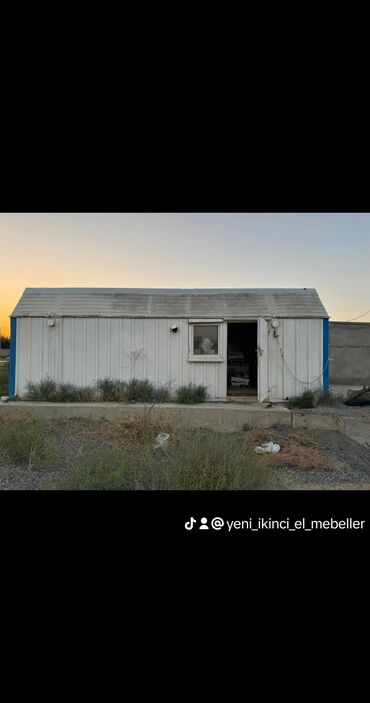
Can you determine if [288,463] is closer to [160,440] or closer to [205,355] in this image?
[160,440]

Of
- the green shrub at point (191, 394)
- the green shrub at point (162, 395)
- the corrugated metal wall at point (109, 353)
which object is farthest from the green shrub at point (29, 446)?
the green shrub at point (191, 394)

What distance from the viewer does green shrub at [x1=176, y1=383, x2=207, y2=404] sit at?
28.4ft

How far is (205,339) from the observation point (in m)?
9.36

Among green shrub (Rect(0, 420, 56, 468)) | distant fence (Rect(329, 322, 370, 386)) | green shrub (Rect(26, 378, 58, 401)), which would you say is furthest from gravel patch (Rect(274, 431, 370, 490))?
distant fence (Rect(329, 322, 370, 386))

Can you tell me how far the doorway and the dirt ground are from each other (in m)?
2.91

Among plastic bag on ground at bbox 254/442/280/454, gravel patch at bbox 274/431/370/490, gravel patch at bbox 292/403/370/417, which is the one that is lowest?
gravel patch at bbox 274/431/370/490

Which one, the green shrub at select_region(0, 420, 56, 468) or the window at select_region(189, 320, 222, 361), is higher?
the window at select_region(189, 320, 222, 361)

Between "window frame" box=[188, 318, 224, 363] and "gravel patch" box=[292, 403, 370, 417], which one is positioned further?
"window frame" box=[188, 318, 224, 363]

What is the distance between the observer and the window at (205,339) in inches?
365

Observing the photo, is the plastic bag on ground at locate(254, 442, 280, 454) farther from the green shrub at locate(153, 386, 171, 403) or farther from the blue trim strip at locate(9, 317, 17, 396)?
the blue trim strip at locate(9, 317, 17, 396)

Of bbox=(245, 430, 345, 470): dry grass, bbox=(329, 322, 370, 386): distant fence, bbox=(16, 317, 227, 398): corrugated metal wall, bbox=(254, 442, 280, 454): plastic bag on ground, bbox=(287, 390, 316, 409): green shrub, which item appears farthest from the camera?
bbox=(329, 322, 370, 386): distant fence

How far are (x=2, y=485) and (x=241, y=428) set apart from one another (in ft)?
16.0

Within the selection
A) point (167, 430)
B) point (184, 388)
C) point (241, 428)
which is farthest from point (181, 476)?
point (184, 388)
